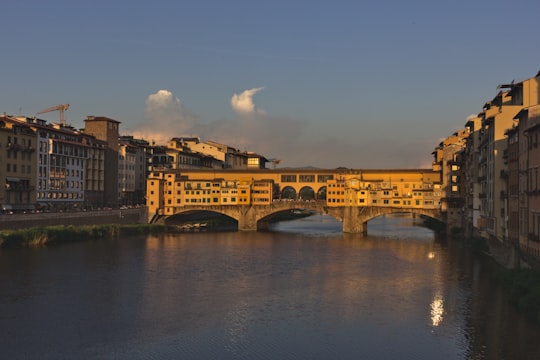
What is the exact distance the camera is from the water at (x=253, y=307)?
25.0 m

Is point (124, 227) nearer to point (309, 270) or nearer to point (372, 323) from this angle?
point (309, 270)

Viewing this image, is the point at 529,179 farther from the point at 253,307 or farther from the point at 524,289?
the point at 253,307

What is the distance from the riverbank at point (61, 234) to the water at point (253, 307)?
7.24ft

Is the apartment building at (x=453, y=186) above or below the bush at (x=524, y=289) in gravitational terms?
above

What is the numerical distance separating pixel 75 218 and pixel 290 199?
2991 centimetres

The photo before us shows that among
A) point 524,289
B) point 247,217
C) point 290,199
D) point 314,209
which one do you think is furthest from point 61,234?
point 524,289

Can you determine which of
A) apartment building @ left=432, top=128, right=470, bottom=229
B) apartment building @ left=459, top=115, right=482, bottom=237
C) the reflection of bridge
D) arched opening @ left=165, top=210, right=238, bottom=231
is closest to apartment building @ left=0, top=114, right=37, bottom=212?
the reflection of bridge

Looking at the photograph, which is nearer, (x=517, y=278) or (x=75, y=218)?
(x=517, y=278)

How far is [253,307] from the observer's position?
3228 centimetres

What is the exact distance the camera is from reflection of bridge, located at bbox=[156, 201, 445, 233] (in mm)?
78312

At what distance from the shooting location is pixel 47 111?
4941 inches

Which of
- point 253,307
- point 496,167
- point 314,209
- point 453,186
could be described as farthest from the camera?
point 314,209

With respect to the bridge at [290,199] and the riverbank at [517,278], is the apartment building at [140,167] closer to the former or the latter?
the bridge at [290,199]

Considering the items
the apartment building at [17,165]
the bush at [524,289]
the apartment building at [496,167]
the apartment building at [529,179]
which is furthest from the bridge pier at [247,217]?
the apartment building at [529,179]
